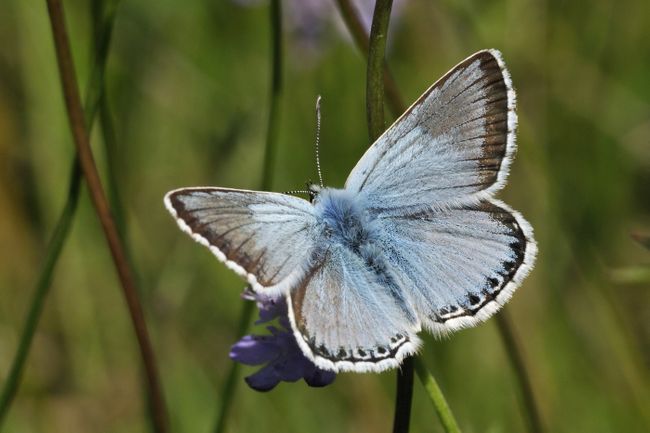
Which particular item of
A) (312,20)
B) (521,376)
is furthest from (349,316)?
(312,20)

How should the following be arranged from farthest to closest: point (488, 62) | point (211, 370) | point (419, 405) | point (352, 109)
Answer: point (352, 109) < point (211, 370) < point (419, 405) < point (488, 62)

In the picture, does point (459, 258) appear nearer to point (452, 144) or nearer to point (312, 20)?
point (452, 144)

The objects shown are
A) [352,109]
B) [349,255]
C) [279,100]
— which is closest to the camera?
[349,255]

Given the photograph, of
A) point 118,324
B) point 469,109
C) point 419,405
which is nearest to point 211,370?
point 118,324

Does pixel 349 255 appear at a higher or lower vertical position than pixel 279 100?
lower

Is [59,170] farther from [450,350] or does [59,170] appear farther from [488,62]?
[488,62]

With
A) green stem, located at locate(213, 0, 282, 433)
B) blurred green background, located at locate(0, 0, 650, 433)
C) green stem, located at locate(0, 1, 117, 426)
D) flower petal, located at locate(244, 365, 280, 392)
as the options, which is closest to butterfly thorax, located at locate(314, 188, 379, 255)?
green stem, located at locate(213, 0, 282, 433)

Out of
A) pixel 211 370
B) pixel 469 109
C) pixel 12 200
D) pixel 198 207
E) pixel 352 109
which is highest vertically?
pixel 469 109

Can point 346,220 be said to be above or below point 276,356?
above

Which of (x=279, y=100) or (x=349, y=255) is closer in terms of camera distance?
(x=349, y=255)
